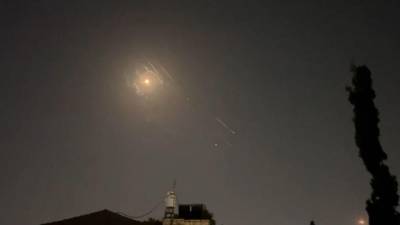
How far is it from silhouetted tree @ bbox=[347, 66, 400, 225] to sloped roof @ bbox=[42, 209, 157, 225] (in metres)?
19.5

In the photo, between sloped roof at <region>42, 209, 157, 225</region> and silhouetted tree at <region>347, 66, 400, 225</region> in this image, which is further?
sloped roof at <region>42, 209, 157, 225</region>

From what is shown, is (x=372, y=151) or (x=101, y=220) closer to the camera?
(x=372, y=151)

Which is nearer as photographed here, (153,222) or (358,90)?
(358,90)

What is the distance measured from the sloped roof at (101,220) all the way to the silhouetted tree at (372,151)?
19.5 meters

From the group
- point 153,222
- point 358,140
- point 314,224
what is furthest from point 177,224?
point 358,140

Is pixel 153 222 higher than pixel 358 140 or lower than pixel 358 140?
lower

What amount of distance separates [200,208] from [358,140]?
51.6 ft

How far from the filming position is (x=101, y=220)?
3206 cm

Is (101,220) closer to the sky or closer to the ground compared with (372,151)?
closer to the ground

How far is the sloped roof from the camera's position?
105ft

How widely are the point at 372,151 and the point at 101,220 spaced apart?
23.5 meters

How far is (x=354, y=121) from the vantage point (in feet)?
97.5

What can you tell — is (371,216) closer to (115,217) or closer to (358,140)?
(358,140)

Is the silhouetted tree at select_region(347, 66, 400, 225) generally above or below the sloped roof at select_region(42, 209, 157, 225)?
above
